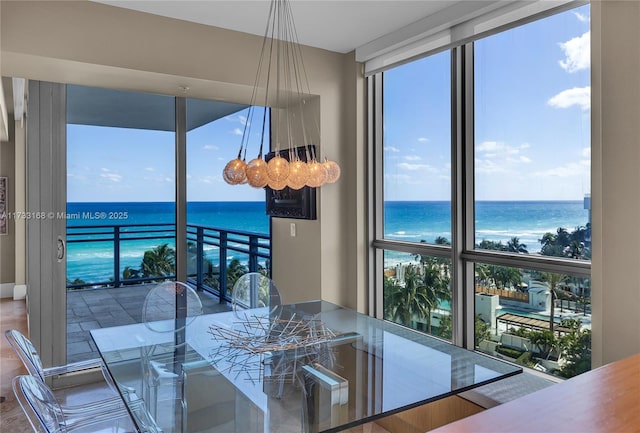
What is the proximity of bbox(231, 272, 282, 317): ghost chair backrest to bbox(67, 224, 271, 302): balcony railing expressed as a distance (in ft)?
A: 2.74

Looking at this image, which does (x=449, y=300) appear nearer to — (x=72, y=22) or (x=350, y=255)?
(x=350, y=255)

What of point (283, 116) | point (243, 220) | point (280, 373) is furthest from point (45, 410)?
point (283, 116)

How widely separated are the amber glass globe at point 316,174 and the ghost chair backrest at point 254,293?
3.77 feet

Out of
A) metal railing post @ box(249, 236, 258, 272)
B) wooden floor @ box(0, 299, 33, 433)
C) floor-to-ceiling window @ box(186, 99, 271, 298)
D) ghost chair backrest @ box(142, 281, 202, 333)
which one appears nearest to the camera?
wooden floor @ box(0, 299, 33, 433)

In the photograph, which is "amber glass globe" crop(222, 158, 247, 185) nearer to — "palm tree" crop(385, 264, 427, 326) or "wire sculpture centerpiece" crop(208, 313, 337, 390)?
"wire sculpture centerpiece" crop(208, 313, 337, 390)

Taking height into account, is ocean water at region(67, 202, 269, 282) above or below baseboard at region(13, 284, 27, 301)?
above

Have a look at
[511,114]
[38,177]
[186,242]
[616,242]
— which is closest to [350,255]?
[186,242]

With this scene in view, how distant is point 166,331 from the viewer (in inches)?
95.2

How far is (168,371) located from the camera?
189 cm

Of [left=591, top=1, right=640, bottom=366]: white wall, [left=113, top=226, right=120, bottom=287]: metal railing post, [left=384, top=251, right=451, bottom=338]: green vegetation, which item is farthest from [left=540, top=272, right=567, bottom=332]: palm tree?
[left=113, top=226, right=120, bottom=287]: metal railing post

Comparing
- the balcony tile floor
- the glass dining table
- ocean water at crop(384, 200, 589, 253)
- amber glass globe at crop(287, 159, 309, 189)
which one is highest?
amber glass globe at crop(287, 159, 309, 189)

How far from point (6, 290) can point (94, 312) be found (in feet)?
13.5

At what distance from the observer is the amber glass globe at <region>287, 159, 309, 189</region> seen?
225 cm

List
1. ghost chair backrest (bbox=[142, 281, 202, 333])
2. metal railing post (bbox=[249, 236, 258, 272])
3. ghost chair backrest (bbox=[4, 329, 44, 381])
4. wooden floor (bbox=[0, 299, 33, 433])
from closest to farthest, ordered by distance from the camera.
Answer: ghost chair backrest (bbox=[4, 329, 44, 381])
wooden floor (bbox=[0, 299, 33, 433])
ghost chair backrest (bbox=[142, 281, 202, 333])
metal railing post (bbox=[249, 236, 258, 272])
